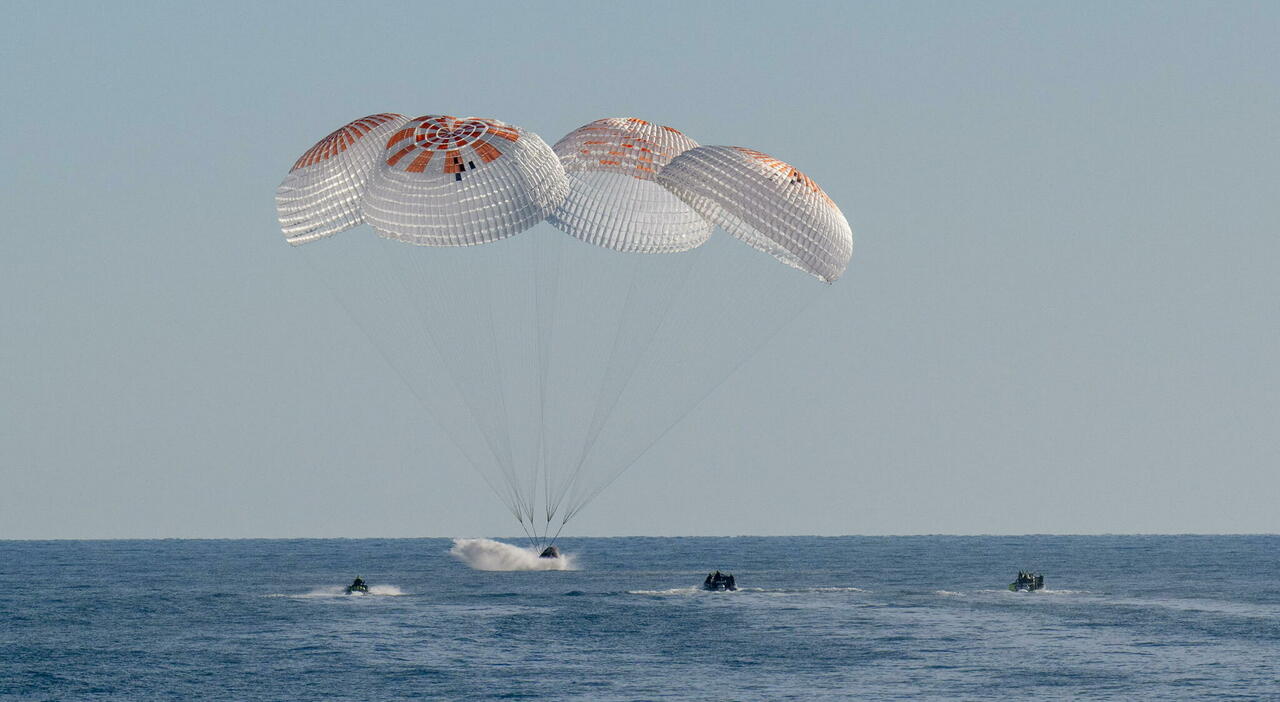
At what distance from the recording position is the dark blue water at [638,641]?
42031mm

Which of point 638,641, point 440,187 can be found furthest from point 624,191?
point 638,641

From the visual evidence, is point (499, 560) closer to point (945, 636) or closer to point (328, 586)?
point (328, 586)

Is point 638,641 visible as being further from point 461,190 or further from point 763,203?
point 461,190

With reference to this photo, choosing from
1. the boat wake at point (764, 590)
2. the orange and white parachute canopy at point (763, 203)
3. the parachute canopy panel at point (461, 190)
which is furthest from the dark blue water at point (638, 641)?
the parachute canopy panel at point (461, 190)

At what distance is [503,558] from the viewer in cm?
9462

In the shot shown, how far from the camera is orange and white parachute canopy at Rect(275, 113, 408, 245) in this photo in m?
40.0

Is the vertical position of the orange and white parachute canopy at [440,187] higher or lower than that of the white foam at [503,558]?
higher

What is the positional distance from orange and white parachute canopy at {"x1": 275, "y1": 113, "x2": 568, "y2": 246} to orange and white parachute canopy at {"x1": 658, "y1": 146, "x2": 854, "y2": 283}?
318cm

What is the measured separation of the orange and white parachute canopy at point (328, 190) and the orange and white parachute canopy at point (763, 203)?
7229 mm

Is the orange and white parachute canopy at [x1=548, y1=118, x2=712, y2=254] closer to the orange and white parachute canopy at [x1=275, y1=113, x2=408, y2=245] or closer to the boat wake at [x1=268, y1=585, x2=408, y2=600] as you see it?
the orange and white parachute canopy at [x1=275, y1=113, x2=408, y2=245]

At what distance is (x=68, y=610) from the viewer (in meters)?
67.4

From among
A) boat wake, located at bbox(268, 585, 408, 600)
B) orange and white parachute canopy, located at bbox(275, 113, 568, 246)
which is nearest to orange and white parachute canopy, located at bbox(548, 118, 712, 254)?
orange and white parachute canopy, located at bbox(275, 113, 568, 246)

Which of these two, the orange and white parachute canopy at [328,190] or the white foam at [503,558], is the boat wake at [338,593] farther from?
the orange and white parachute canopy at [328,190]

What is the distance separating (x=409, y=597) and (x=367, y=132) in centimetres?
3438
